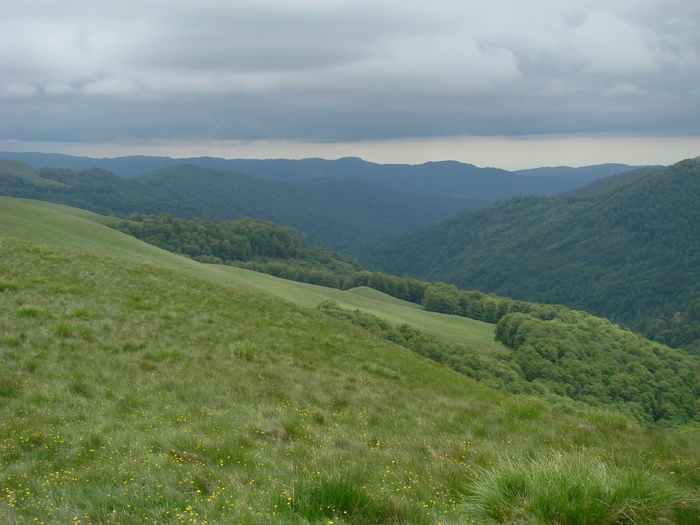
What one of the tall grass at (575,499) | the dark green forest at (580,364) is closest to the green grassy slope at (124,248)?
the dark green forest at (580,364)

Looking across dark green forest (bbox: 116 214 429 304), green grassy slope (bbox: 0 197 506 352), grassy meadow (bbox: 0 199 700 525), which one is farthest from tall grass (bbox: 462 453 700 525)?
dark green forest (bbox: 116 214 429 304)

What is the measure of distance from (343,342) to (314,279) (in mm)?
111888

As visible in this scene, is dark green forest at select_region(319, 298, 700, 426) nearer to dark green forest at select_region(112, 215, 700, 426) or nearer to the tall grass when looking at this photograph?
dark green forest at select_region(112, 215, 700, 426)

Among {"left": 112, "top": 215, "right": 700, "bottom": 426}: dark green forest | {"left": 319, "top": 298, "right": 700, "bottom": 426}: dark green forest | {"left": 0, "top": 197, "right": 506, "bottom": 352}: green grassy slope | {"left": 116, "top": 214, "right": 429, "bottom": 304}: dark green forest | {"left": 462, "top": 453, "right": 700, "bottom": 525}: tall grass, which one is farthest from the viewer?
{"left": 116, "top": 214, "right": 429, "bottom": 304}: dark green forest

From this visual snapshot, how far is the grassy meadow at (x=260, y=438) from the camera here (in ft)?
15.2

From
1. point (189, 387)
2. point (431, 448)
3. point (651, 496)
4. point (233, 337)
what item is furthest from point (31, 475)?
point (233, 337)

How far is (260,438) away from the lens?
7414 millimetres

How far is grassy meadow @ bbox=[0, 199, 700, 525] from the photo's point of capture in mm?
4633

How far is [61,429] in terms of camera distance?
23.5 feet

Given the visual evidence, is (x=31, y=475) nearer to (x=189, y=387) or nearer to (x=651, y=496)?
(x=189, y=387)

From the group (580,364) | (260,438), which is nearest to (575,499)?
(260,438)

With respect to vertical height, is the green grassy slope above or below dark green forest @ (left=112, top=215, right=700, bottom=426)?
above

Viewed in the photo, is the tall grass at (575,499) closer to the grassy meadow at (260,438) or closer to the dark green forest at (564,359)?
the grassy meadow at (260,438)

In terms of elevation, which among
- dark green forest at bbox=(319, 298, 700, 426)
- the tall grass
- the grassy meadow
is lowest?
dark green forest at bbox=(319, 298, 700, 426)
